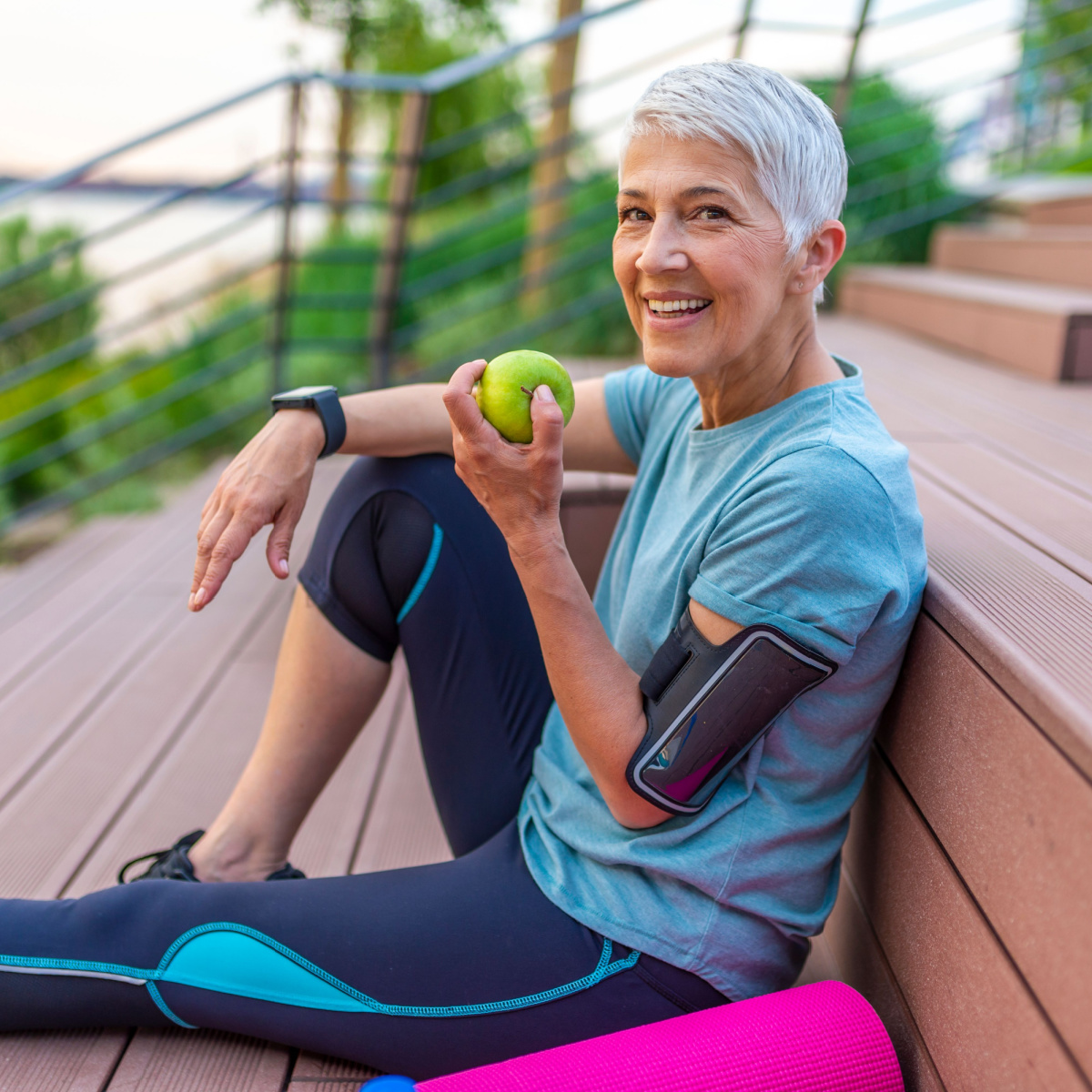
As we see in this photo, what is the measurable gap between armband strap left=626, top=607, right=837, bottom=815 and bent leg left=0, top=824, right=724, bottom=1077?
0.21 meters

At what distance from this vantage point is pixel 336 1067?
3.81ft

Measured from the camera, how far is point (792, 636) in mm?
903

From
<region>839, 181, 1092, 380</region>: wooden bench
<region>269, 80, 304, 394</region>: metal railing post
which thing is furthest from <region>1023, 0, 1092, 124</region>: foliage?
<region>269, 80, 304, 394</region>: metal railing post

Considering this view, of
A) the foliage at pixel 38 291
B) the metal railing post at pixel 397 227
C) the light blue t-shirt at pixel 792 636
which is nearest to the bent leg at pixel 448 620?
the light blue t-shirt at pixel 792 636

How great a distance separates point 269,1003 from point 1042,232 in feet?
12.2

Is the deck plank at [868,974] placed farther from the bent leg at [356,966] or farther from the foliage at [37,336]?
the foliage at [37,336]

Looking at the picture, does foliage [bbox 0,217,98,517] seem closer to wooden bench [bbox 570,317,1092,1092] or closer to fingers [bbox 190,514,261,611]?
fingers [bbox 190,514,261,611]

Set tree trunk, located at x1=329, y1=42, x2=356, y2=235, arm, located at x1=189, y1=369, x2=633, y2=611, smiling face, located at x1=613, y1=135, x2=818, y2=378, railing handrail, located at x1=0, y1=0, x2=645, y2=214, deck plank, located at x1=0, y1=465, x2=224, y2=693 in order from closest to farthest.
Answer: smiling face, located at x1=613, y1=135, x2=818, y2=378 < arm, located at x1=189, y1=369, x2=633, y2=611 < deck plank, located at x1=0, y1=465, x2=224, y2=693 < railing handrail, located at x1=0, y1=0, x2=645, y2=214 < tree trunk, located at x1=329, y1=42, x2=356, y2=235

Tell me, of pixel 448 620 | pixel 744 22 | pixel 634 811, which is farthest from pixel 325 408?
pixel 744 22

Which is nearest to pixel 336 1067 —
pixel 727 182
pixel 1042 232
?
pixel 727 182

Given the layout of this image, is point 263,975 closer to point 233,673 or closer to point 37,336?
point 233,673

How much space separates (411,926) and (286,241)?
2.74m

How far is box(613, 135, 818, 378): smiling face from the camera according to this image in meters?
1.01

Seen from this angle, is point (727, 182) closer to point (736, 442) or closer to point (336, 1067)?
point (736, 442)
